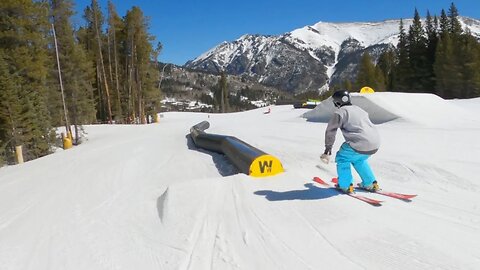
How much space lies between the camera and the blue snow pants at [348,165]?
529 cm

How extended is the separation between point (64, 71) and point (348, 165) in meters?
26.7

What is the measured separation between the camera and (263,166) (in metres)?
7.15

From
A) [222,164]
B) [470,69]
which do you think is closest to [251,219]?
[222,164]

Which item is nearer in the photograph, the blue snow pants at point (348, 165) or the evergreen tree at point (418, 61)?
the blue snow pants at point (348, 165)

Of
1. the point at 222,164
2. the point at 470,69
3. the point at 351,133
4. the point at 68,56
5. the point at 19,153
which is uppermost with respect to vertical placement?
the point at 68,56

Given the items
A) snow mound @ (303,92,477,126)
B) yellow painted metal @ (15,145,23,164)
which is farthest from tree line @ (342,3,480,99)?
yellow painted metal @ (15,145,23,164)

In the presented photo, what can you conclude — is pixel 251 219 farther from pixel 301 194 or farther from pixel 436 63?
pixel 436 63

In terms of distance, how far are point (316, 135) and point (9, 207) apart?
427 inches

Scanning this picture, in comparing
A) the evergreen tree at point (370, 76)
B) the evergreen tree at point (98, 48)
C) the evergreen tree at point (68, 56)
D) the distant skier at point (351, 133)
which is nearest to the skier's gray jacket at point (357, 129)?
the distant skier at point (351, 133)

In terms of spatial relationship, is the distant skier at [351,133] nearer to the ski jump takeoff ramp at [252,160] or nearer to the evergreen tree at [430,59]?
the ski jump takeoff ramp at [252,160]

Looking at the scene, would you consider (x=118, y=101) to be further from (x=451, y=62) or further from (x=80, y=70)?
(x=451, y=62)

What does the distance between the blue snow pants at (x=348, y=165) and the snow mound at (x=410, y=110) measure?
37.7ft

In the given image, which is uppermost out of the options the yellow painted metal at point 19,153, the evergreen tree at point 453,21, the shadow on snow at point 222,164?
the evergreen tree at point 453,21

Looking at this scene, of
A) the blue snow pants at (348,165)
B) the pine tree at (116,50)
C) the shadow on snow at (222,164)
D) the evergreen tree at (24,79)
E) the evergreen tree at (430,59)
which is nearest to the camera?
the blue snow pants at (348,165)
